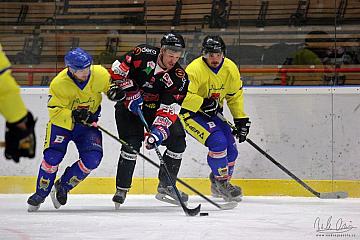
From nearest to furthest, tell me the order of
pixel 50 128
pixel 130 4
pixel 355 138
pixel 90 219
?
pixel 90 219 → pixel 50 128 → pixel 355 138 → pixel 130 4

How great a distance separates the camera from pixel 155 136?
556cm

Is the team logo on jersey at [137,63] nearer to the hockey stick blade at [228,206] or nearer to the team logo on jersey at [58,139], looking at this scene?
the team logo on jersey at [58,139]

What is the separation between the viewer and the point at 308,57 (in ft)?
23.3

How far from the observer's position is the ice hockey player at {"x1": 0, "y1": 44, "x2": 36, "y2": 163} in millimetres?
2980

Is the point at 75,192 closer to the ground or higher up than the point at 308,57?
closer to the ground

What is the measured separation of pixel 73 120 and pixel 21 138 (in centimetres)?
249

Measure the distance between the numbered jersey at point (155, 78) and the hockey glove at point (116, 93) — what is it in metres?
0.06

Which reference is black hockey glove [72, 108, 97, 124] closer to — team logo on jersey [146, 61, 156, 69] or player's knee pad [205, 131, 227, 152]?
team logo on jersey [146, 61, 156, 69]

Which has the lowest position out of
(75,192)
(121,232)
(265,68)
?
(75,192)

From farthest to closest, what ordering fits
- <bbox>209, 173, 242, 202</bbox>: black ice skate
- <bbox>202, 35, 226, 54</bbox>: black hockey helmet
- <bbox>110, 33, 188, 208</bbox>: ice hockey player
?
<bbox>209, 173, 242, 202</bbox>: black ice skate → <bbox>202, 35, 226, 54</bbox>: black hockey helmet → <bbox>110, 33, 188, 208</bbox>: ice hockey player

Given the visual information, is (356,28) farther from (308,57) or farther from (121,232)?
(121,232)

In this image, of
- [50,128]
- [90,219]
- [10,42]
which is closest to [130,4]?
[10,42]

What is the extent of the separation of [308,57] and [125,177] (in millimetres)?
2077

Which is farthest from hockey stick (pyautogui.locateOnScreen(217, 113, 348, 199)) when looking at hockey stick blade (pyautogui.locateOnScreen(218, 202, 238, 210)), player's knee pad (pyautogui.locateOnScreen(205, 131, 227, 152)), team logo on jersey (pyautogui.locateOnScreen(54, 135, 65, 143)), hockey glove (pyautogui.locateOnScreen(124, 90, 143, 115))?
team logo on jersey (pyautogui.locateOnScreen(54, 135, 65, 143))
